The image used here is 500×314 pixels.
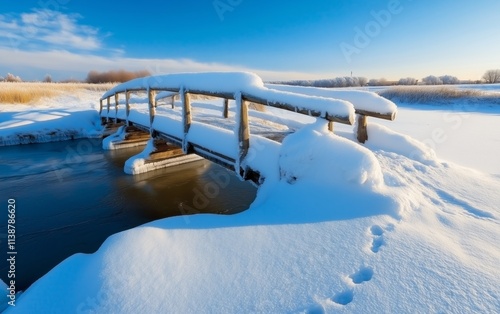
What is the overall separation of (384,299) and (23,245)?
5.91 metres

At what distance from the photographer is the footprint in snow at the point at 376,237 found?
2140 mm

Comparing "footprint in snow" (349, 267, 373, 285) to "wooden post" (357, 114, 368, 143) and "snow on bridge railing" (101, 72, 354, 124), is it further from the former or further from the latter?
"wooden post" (357, 114, 368, 143)

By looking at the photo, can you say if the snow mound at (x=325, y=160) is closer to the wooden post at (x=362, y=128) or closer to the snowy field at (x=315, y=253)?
the snowy field at (x=315, y=253)

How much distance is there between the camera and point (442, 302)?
5.35 ft

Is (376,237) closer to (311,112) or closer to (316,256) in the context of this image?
(316,256)

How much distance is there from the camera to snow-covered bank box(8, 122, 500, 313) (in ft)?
5.75

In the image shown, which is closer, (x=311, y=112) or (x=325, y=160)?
(x=325, y=160)

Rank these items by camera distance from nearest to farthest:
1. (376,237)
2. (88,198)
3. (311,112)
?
(376,237) < (311,112) < (88,198)

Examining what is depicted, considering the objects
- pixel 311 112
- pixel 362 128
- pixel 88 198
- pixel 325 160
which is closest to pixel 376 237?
pixel 325 160

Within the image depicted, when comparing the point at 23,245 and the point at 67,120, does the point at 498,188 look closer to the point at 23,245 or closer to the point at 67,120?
the point at 23,245

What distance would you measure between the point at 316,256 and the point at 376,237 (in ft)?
1.90

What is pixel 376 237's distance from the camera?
226 centimetres

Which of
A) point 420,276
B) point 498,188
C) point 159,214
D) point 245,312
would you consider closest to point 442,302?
point 420,276

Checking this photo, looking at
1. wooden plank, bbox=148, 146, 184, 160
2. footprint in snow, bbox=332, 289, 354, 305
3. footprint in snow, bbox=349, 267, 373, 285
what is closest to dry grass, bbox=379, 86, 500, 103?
wooden plank, bbox=148, 146, 184, 160
